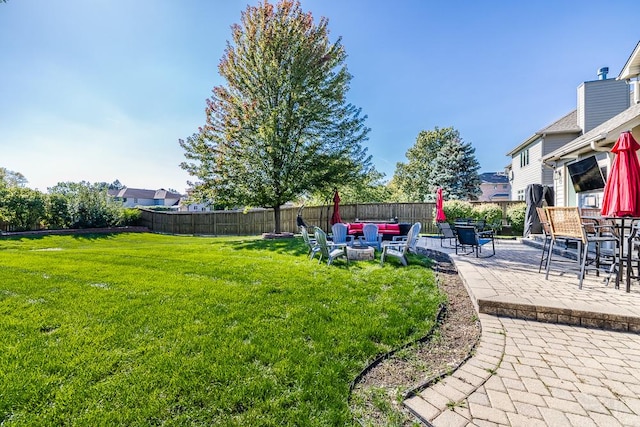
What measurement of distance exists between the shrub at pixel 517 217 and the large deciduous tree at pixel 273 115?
28.1ft

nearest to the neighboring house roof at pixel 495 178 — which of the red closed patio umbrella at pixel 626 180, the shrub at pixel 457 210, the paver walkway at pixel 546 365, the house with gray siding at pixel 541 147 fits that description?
the house with gray siding at pixel 541 147

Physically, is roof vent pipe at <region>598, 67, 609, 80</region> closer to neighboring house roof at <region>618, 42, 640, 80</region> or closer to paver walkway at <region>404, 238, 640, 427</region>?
neighboring house roof at <region>618, 42, 640, 80</region>

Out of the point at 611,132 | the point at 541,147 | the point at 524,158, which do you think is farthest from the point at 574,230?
the point at 524,158

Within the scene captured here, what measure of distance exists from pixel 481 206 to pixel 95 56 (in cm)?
1816

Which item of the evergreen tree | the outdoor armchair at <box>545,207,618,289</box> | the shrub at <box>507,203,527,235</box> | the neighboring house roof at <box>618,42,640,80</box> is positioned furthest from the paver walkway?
the evergreen tree

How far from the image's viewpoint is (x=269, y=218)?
1784 cm

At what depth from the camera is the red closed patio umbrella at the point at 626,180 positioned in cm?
388

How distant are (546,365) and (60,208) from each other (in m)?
20.9

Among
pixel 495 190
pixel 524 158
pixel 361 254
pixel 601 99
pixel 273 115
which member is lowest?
pixel 361 254

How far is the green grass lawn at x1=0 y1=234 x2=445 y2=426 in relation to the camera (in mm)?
1823

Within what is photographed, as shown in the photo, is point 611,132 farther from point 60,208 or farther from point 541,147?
point 60,208

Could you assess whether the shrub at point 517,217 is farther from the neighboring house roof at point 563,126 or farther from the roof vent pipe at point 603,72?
the roof vent pipe at point 603,72

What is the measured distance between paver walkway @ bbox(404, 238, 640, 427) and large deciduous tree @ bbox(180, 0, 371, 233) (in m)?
9.99

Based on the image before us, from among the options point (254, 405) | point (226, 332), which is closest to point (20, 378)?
point (226, 332)
